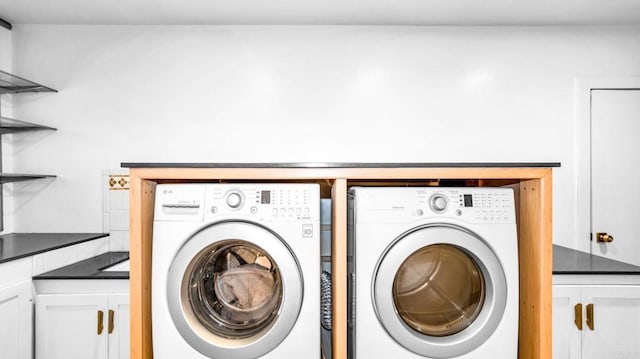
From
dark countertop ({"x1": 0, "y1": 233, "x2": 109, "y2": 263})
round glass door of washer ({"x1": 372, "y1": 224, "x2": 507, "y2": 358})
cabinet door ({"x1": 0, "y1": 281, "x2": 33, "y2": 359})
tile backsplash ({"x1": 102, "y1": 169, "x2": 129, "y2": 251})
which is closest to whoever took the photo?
round glass door of washer ({"x1": 372, "y1": 224, "x2": 507, "y2": 358})

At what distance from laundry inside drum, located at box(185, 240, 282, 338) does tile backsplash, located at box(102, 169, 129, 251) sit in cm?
143

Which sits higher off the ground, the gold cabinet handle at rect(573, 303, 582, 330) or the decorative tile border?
the decorative tile border

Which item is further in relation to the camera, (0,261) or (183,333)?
(0,261)

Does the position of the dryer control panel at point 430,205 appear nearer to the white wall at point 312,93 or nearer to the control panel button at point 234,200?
the control panel button at point 234,200

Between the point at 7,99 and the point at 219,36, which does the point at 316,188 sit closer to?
the point at 219,36

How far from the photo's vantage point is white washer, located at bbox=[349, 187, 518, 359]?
144cm

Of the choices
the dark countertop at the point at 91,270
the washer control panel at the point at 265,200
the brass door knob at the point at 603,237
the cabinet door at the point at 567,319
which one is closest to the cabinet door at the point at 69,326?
the dark countertop at the point at 91,270

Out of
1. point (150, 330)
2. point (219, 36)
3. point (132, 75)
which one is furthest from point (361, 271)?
point (132, 75)

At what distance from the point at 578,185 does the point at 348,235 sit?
211 centimetres

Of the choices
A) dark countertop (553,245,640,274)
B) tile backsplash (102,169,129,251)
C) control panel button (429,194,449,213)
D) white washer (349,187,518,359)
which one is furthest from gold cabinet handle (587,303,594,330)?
tile backsplash (102,169,129,251)

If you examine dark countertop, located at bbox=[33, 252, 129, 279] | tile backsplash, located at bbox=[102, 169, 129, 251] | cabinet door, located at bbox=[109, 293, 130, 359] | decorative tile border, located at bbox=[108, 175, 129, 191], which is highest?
decorative tile border, located at bbox=[108, 175, 129, 191]

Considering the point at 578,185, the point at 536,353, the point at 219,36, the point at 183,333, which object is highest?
the point at 219,36

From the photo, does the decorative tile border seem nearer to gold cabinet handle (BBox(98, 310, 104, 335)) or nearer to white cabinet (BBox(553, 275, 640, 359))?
gold cabinet handle (BBox(98, 310, 104, 335))

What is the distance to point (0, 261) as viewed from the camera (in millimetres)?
1764
